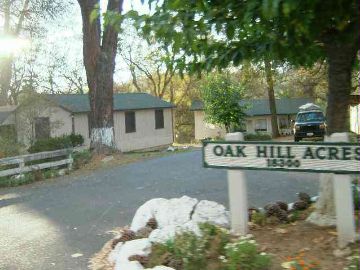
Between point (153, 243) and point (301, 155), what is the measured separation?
1.94 metres

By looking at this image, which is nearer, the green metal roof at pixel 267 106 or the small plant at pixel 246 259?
the small plant at pixel 246 259

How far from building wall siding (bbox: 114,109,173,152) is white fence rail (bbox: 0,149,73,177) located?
13.1 metres

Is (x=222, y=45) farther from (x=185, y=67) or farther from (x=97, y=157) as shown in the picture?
(x=97, y=157)

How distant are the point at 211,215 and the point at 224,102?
29.3 m

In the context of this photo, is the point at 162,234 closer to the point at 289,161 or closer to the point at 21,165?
the point at 289,161

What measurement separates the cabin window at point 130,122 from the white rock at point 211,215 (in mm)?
26250

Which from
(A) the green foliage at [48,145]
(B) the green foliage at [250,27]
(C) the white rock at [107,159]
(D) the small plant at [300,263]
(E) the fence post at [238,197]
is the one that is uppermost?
(B) the green foliage at [250,27]

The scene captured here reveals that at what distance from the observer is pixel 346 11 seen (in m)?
4.62

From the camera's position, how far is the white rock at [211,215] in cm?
605

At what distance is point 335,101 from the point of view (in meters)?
5.65

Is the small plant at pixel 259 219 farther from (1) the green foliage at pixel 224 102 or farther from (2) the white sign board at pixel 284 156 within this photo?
(1) the green foliage at pixel 224 102

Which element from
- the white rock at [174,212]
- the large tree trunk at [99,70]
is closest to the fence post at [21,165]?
the large tree trunk at [99,70]

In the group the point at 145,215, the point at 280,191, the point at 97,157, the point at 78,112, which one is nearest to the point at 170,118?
the point at 78,112

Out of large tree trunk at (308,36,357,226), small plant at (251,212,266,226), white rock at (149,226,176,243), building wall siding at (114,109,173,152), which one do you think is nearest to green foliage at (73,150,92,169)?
building wall siding at (114,109,173,152)
